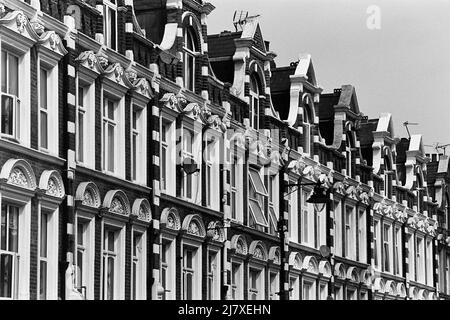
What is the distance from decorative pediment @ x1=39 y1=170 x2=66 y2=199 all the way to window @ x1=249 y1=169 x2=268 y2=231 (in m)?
10.9

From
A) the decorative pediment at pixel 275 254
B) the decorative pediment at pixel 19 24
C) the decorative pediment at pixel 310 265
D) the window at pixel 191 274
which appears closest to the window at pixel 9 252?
the decorative pediment at pixel 19 24

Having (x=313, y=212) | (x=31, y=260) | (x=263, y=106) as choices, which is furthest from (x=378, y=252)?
(x=31, y=260)

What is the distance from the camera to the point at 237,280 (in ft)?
117

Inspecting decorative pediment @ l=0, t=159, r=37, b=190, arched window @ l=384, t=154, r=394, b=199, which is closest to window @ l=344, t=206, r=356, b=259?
arched window @ l=384, t=154, r=394, b=199

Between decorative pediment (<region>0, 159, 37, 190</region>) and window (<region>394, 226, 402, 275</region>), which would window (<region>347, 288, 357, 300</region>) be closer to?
window (<region>394, 226, 402, 275</region>)

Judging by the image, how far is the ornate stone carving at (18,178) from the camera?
24688 mm

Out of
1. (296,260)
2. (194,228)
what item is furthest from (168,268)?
(296,260)

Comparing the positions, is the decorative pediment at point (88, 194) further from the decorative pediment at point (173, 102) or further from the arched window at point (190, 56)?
the arched window at point (190, 56)

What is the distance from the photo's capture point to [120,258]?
2939 centimetres

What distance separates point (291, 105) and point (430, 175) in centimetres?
1731

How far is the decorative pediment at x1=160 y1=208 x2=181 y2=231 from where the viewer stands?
1220 inches

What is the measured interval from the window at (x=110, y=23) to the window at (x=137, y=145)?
6.17 ft
